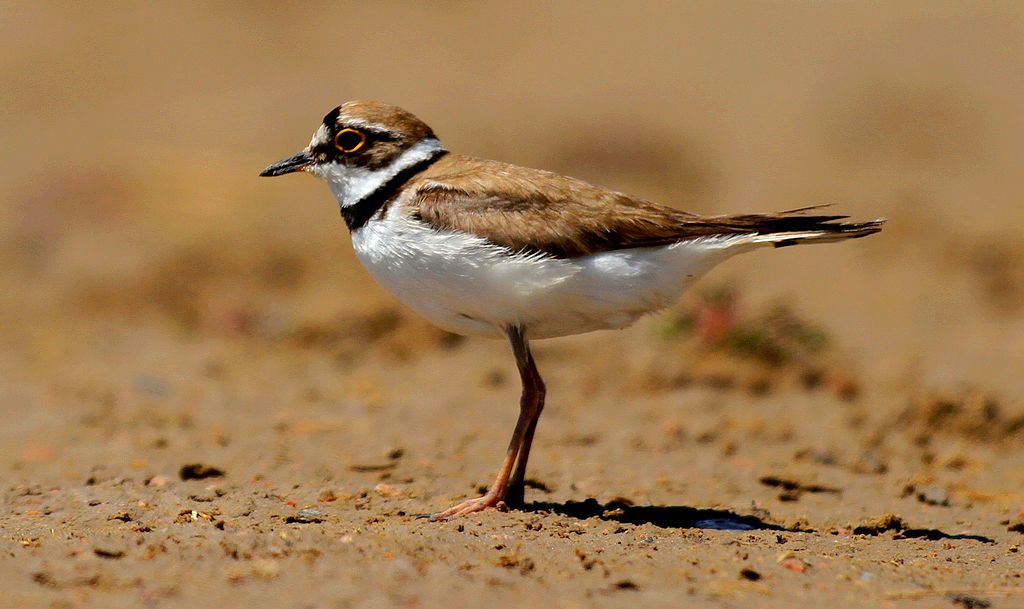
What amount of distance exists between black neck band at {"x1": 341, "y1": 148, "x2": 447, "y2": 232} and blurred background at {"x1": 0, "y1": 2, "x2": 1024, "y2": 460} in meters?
2.68

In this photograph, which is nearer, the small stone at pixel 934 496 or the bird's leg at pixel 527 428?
the bird's leg at pixel 527 428

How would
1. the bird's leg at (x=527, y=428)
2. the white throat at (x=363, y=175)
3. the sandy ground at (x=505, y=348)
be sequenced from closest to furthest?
the sandy ground at (x=505, y=348)
the bird's leg at (x=527, y=428)
the white throat at (x=363, y=175)

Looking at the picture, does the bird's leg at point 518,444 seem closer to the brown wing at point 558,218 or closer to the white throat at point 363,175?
the brown wing at point 558,218

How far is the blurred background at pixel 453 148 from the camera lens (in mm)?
10539

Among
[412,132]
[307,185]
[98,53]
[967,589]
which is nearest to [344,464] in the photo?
[412,132]

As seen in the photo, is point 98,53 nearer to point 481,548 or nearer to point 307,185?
point 307,185

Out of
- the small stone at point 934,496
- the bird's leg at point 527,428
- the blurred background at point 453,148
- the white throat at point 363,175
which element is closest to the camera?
the bird's leg at point 527,428

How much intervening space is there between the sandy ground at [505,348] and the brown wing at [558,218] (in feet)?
4.34

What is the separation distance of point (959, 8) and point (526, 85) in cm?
810

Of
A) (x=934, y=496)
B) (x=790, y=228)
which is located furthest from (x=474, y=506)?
(x=934, y=496)

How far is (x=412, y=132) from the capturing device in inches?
265

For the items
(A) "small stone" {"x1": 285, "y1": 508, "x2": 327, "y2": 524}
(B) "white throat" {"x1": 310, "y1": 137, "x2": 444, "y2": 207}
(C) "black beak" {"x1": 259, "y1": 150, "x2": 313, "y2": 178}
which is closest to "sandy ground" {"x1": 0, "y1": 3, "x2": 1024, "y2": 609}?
(A) "small stone" {"x1": 285, "y1": 508, "x2": 327, "y2": 524}

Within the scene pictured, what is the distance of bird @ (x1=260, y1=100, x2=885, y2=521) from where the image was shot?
6082 millimetres

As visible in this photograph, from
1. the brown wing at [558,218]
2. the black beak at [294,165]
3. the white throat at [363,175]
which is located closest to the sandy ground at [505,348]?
the brown wing at [558,218]
